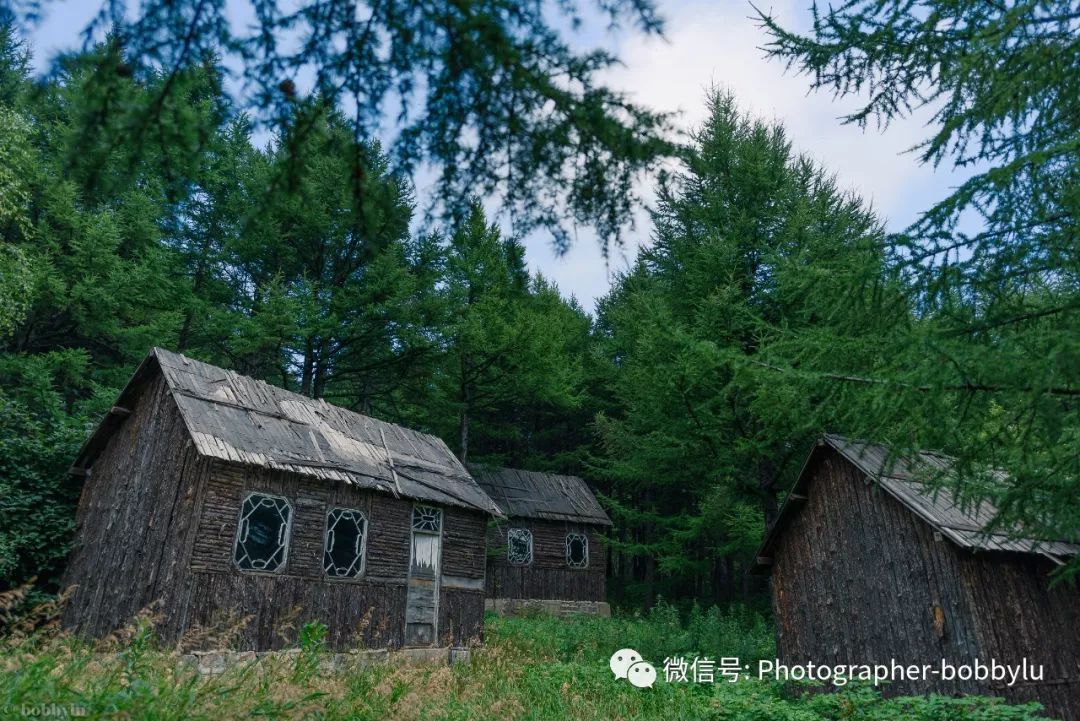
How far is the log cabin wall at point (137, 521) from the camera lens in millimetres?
11266

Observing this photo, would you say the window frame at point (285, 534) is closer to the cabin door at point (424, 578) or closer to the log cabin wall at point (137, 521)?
the log cabin wall at point (137, 521)

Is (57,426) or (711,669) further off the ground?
(57,426)

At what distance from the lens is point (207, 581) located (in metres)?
11.1

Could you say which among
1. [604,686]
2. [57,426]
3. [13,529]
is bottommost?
[604,686]

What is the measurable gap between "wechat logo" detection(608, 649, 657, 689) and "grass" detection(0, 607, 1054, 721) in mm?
197

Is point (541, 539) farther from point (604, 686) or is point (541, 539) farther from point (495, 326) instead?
point (604, 686)

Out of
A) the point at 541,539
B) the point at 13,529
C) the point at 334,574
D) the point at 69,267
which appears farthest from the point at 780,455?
the point at 69,267

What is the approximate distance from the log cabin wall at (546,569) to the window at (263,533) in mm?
12049

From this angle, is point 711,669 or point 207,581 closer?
point 207,581

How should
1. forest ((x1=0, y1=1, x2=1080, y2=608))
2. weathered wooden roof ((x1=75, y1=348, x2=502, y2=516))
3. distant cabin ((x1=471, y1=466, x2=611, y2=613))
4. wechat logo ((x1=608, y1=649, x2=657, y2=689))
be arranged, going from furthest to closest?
distant cabin ((x1=471, y1=466, x2=611, y2=613)) → weathered wooden roof ((x1=75, y1=348, x2=502, y2=516)) → wechat logo ((x1=608, y1=649, x2=657, y2=689)) → forest ((x1=0, y1=1, x2=1080, y2=608))

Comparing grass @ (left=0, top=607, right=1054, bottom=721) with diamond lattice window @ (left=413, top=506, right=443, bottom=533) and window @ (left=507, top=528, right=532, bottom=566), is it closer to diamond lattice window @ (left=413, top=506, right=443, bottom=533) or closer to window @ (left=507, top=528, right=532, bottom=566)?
diamond lattice window @ (left=413, top=506, right=443, bottom=533)

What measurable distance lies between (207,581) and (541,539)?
16.1 m

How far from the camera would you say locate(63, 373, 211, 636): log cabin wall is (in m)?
11.3

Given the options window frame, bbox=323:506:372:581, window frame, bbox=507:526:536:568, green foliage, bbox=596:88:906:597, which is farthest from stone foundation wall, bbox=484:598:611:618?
window frame, bbox=323:506:372:581
